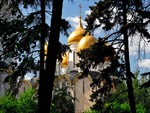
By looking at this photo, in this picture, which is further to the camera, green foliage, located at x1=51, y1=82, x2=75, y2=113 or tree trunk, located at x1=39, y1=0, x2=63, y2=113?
green foliage, located at x1=51, y1=82, x2=75, y2=113

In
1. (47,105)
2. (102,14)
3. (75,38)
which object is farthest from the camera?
(75,38)

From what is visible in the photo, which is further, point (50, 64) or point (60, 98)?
point (60, 98)

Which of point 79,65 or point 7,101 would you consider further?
point 7,101

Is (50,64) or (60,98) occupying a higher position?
(50,64)

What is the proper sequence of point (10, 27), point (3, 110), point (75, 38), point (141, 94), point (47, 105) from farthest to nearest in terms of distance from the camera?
point (75, 38), point (141, 94), point (3, 110), point (47, 105), point (10, 27)

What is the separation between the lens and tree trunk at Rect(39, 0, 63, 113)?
6.44 m

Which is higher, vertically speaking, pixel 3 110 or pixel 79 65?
pixel 79 65

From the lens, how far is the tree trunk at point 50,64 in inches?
253

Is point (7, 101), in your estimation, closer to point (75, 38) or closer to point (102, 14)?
point (102, 14)

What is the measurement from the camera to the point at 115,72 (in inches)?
536

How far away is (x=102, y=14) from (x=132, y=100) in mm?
3743

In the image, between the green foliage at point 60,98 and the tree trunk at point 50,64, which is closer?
the tree trunk at point 50,64

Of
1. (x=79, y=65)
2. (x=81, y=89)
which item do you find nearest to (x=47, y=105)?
(x=79, y=65)

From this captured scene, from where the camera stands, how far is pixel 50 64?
656 centimetres
